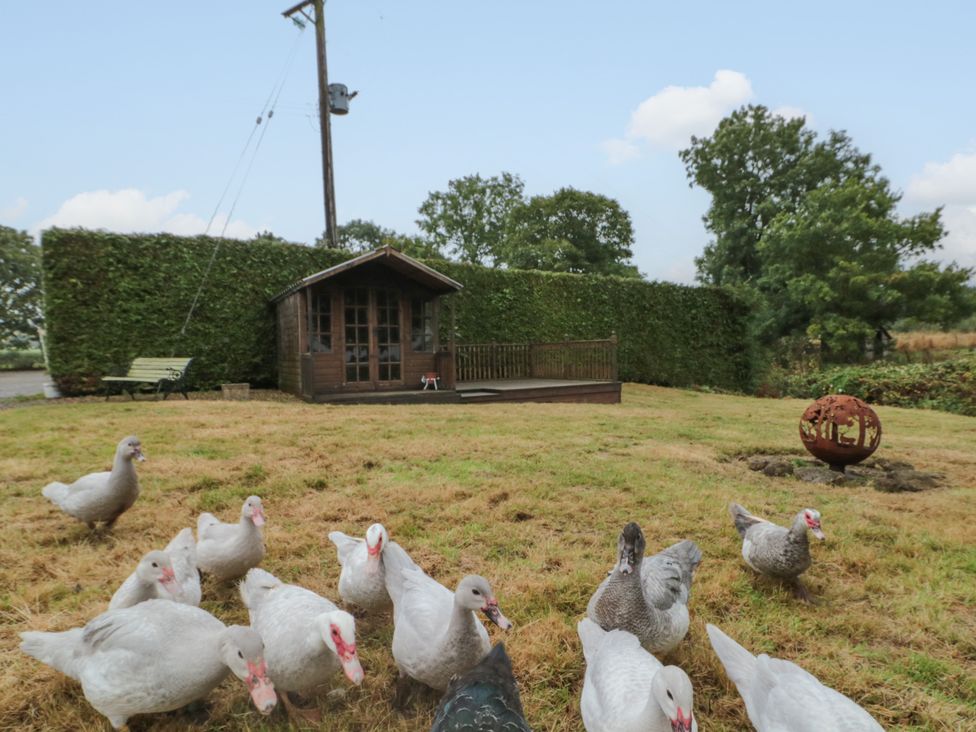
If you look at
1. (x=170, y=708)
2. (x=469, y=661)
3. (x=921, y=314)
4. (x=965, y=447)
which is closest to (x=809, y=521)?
(x=469, y=661)

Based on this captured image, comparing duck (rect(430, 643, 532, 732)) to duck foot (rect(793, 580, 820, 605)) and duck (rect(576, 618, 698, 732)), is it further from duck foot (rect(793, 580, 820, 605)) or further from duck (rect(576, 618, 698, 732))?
duck foot (rect(793, 580, 820, 605))

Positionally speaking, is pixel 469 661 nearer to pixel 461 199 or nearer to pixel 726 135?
Result: pixel 726 135

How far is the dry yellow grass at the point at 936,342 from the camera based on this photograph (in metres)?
20.7

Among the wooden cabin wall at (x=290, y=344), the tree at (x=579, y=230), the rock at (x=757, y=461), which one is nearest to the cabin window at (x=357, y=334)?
the wooden cabin wall at (x=290, y=344)

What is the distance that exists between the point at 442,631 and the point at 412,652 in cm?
14

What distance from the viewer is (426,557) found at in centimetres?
310

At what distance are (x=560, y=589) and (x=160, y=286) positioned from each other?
10946 millimetres

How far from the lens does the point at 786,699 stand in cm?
153

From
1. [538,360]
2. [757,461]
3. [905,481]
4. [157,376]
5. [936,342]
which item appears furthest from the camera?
[936,342]

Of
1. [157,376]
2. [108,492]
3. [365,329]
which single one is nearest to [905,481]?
[108,492]

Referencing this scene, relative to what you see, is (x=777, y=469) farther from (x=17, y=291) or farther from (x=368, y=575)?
(x=17, y=291)

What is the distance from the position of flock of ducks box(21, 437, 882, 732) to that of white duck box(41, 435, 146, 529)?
110 centimetres

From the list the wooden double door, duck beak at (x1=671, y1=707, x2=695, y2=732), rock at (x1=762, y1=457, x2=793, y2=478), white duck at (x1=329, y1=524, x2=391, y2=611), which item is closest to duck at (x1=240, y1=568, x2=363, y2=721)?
white duck at (x1=329, y1=524, x2=391, y2=611)

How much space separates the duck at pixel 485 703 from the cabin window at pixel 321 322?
9.49 m
